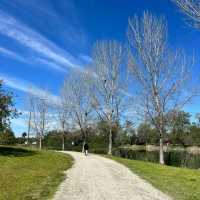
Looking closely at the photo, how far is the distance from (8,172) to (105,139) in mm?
69260

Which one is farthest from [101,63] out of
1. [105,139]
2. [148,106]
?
[105,139]

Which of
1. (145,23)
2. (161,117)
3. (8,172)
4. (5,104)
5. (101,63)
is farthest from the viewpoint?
(101,63)

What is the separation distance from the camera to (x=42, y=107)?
186 feet

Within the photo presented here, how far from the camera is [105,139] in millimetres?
84250

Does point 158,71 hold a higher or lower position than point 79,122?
higher

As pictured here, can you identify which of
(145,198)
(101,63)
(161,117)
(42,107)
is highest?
(101,63)

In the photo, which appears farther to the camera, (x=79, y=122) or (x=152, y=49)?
(x=79, y=122)

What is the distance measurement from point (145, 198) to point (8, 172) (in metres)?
7.51

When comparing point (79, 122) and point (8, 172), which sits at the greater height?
point (79, 122)

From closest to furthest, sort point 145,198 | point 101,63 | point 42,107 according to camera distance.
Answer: point 145,198
point 101,63
point 42,107

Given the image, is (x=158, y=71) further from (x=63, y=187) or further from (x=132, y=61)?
(x=63, y=187)

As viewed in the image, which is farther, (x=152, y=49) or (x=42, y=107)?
(x=42, y=107)

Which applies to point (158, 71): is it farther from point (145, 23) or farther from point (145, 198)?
point (145, 198)

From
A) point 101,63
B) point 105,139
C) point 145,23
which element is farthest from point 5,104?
point 105,139
